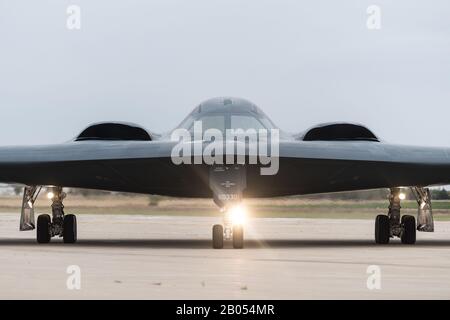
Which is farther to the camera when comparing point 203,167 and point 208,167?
point 203,167

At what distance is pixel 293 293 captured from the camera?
10.5m

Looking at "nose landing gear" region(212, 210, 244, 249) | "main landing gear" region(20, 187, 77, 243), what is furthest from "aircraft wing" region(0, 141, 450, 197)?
"nose landing gear" region(212, 210, 244, 249)

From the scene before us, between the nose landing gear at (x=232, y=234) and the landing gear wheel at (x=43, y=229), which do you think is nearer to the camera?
the nose landing gear at (x=232, y=234)

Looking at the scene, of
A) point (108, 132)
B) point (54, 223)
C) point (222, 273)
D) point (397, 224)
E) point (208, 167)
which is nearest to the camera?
point (222, 273)

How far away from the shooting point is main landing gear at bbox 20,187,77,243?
861 inches

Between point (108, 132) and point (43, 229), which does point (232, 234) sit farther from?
point (43, 229)

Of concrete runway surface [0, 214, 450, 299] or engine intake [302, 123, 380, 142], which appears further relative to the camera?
engine intake [302, 123, 380, 142]

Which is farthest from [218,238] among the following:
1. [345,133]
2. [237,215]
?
[345,133]

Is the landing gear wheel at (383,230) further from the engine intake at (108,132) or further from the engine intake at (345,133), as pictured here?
the engine intake at (108,132)

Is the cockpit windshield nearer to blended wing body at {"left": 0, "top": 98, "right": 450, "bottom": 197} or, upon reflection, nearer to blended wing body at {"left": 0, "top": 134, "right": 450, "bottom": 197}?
blended wing body at {"left": 0, "top": 98, "right": 450, "bottom": 197}

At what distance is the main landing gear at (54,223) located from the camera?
2188 centimetres

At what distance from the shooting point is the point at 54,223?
22.3m

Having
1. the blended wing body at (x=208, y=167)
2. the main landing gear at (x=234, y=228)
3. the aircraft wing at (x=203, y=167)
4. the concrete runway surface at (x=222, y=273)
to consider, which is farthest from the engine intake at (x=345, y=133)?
the main landing gear at (x=234, y=228)
